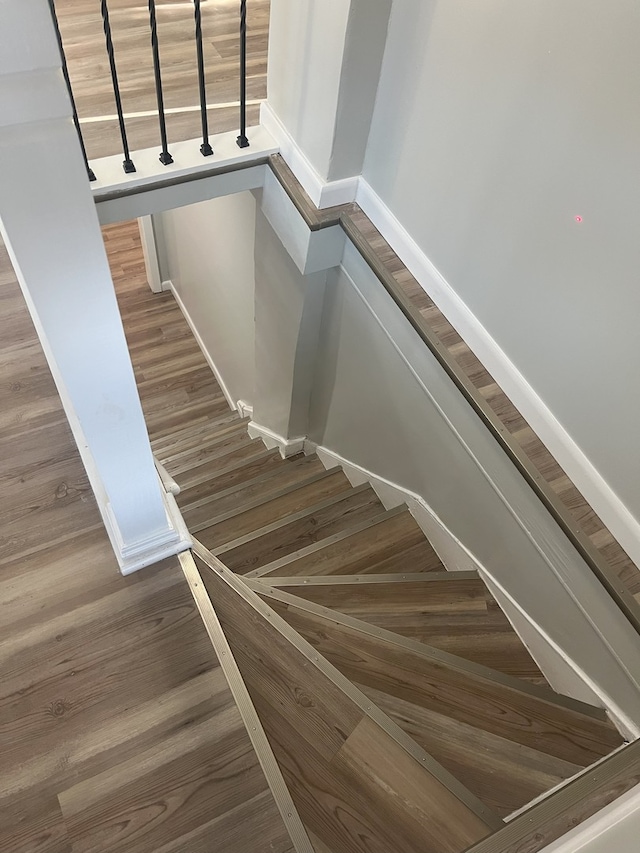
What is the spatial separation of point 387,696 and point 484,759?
0.94 feet

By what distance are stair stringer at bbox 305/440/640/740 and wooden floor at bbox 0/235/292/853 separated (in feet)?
3.10

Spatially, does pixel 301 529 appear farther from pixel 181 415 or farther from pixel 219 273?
pixel 181 415

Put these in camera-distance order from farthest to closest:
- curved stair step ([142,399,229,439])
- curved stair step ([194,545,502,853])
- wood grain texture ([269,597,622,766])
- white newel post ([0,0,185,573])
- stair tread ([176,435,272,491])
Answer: curved stair step ([142,399,229,439])
stair tread ([176,435,272,491])
wood grain texture ([269,597,622,766])
curved stair step ([194,545,502,853])
white newel post ([0,0,185,573])

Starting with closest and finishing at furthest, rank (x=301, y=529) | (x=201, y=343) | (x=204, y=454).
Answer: (x=301, y=529) < (x=204, y=454) < (x=201, y=343)

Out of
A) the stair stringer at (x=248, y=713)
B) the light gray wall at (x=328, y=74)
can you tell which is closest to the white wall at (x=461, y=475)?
the light gray wall at (x=328, y=74)

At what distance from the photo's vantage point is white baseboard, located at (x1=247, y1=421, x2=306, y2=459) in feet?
11.4

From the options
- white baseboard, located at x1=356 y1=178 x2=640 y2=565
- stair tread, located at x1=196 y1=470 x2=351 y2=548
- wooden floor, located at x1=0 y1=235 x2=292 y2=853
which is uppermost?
white baseboard, located at x1=356 y1=178 x2=640 y2=565

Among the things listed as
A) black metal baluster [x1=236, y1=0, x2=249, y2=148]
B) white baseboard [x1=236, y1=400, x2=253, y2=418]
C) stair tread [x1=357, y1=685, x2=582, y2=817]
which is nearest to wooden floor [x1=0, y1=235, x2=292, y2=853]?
stair tread [x1=357, y1=685, x2=582, y2=817]

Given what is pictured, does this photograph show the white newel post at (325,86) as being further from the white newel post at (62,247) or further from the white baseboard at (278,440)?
the white baseboard at (278,440)

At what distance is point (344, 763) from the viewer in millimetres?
1555

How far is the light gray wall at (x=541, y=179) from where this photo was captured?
1291 millimetres

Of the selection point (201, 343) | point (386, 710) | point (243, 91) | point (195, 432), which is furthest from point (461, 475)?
point (201, 343)

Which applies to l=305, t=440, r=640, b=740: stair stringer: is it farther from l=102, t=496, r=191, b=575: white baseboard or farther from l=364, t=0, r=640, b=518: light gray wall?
l=102, t=496, r=191, b=575: white baseboard

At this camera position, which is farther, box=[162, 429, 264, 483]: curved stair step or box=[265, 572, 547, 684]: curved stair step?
box=[162, 429, 264, 483]: curved stair step
